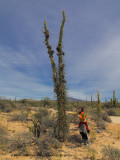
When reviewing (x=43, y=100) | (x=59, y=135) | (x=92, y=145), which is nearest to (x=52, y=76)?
(x=59, y=135)

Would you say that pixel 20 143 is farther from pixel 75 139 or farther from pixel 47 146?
pixel 75 139

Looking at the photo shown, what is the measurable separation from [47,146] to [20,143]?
1128 mm

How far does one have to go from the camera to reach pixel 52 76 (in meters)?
5.49

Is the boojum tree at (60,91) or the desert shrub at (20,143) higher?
the boojum tree at (60,91)

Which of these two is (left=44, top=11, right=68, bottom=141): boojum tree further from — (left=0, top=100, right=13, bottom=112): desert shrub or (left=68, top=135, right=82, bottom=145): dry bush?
(left=0, top=100, right=13, bottom=112): desert shrub

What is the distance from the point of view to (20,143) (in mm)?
4738

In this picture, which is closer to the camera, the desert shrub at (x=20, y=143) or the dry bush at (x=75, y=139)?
the desert shrub at (x=20, y=143)

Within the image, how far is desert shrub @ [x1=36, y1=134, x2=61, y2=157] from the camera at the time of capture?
167 inches

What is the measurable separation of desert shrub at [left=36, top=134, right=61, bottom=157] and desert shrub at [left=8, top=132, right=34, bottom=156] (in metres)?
→ 0.44

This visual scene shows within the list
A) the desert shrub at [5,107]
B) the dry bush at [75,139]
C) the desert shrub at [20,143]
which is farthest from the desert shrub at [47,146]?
the desert shrub at [5,107]

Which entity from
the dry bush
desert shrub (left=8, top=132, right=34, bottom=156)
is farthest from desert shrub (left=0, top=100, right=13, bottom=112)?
the dry bush

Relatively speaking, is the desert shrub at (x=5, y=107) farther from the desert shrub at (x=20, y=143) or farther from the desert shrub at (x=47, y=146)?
the desert shrub at (x=47, y=146)

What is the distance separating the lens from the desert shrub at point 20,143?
175 inches

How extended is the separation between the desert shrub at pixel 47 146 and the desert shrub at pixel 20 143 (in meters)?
0.44
